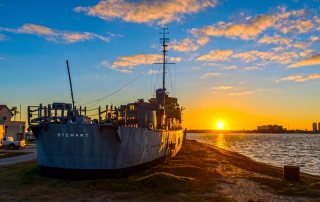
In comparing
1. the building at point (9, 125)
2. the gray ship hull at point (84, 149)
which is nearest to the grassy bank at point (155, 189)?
the gray ship hull at point (84, 149)

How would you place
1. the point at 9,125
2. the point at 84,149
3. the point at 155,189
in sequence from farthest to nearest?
the point at 9,125 < the point at 84,149 < the point at 155,189

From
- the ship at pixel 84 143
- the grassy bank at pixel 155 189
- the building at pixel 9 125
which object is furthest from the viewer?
the building at pixel 9 125

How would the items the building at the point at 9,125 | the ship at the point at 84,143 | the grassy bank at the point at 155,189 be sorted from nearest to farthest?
1. the grassy bank at the point at 155,189
2. the ship at the point at 84,143
3. the building at the point at 9,125

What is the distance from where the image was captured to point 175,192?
17172 millimetres

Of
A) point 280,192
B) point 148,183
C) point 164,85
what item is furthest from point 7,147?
point 280,192

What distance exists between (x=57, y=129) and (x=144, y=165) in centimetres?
723

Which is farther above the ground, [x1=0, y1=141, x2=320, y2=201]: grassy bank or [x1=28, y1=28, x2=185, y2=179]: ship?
[x1=28, y1=28, x2=185, y2=179]: ship

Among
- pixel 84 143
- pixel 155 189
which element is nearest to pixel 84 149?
pixel 84 143

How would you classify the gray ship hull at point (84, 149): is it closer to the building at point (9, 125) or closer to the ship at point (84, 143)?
the ship at point (84, 143)

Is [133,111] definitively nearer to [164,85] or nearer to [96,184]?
[96,184]

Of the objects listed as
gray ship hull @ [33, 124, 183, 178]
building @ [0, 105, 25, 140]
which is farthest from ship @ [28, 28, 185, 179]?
building @ [0, 105, 25, 140]

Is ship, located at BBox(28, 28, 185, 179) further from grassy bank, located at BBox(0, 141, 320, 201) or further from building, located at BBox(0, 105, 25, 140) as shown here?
building, located at BBox(0, 105, 25, 140)

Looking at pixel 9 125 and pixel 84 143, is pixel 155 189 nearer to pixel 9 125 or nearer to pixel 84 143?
pixel 84 143

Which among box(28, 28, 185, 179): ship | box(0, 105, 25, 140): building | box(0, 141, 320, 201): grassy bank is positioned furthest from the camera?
box(0, 105, 25, 140): building
